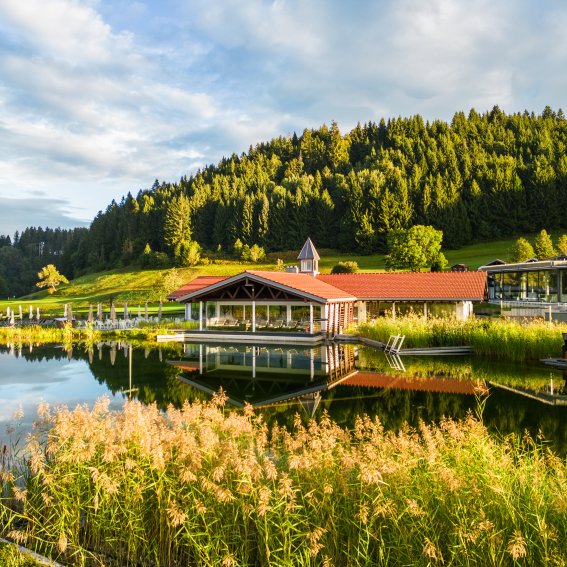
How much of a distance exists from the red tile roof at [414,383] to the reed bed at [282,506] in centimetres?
769

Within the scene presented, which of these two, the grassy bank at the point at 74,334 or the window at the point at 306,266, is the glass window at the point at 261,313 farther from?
the window at the point at 306,266

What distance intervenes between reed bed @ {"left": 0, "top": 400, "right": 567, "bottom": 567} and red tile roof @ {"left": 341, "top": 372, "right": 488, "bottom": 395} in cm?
769

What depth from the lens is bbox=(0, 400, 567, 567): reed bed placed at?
151 inches

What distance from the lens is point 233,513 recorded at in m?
4.38

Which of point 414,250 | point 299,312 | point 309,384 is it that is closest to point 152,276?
point 414,250

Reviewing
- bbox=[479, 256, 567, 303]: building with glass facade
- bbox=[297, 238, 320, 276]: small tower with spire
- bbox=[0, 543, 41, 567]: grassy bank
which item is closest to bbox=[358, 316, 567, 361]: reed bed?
bbox=[479, 256, 567, 303]: building with glass facade

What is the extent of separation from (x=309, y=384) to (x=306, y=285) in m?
12.6

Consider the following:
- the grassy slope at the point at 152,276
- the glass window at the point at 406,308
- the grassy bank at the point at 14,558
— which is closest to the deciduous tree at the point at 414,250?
the grassy slope at the point at 152,276

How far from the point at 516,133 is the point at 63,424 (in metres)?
113

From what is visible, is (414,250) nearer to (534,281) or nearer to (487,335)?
(534,281)

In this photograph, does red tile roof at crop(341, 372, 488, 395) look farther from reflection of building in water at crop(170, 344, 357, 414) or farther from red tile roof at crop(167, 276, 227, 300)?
A: red tile roof at crop(167, 276, 227, 300)

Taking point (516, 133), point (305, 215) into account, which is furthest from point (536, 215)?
point (516, 133)

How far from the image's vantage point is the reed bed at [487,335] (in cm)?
1741

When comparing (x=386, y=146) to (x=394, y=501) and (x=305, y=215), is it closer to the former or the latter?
(x=305, y=215)
